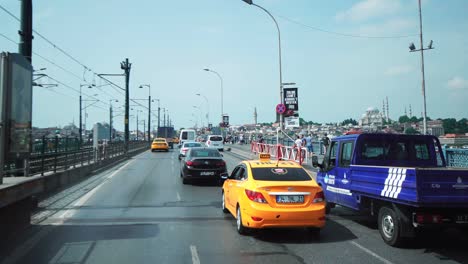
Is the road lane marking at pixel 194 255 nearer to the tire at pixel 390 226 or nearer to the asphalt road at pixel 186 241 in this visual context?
the asphalt road at pixel 186 241

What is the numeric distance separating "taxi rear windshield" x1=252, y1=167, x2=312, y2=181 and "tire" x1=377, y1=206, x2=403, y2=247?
60.6 inches

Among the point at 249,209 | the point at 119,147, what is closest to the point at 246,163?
the point at 249,209

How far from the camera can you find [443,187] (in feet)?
21.8

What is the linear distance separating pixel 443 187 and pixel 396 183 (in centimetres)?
69

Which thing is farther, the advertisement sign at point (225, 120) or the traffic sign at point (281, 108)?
the advertisement sign at point (225, 120)

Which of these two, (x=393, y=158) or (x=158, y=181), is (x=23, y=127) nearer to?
(x=393, y=158)

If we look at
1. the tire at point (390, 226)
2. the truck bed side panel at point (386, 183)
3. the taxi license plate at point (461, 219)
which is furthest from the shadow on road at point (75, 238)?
the taxi license plate at point (461, 219)

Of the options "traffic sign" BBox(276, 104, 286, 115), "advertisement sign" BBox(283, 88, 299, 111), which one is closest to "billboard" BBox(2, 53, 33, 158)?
"traffic sign" BBox(276, 104, 286, 115)

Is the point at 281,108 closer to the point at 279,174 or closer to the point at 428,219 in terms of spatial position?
the point at 279,174

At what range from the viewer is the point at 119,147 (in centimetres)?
3709

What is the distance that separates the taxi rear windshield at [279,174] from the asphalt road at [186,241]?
1.04 m

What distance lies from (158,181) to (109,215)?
7980 mm

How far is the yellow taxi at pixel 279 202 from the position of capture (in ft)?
25.6

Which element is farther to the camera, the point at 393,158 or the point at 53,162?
the point at 53,162
